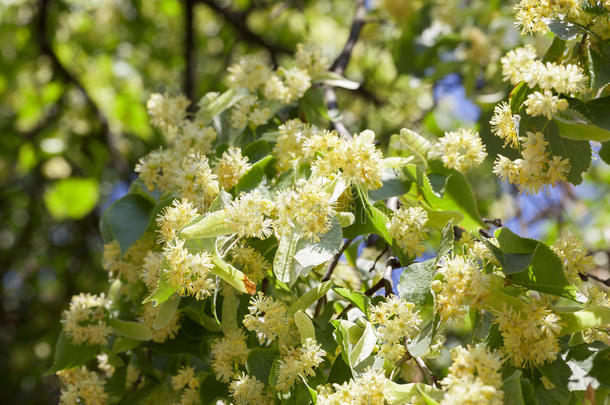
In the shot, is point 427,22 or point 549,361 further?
point 427,22

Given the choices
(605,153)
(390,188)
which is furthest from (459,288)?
(605,153)

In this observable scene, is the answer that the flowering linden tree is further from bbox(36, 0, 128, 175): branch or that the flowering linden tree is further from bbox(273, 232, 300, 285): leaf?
bbox(36, 0, 128, 175): branch

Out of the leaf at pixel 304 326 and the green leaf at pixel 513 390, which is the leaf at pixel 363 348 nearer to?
the leaf at pixel 304 326

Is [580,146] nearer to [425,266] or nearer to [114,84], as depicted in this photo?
[425,266]

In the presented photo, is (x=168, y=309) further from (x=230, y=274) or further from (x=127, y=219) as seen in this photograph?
(x=127, y=219)

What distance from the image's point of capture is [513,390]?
0.83m

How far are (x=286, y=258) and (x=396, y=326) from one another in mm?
219

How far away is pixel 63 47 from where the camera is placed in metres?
4.13

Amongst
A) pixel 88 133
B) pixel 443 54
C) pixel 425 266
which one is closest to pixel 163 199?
pixel 425 266

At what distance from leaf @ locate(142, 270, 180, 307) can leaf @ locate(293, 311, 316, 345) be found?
0.21 m

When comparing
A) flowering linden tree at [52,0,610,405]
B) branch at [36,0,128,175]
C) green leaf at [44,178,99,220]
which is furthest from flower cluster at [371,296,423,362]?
green leaf at [44,178,99,220]

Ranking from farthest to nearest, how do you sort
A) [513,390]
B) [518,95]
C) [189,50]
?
[189,50]
[518,95]
[513,390]

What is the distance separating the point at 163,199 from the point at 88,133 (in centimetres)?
267

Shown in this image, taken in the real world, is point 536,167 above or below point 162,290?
above
